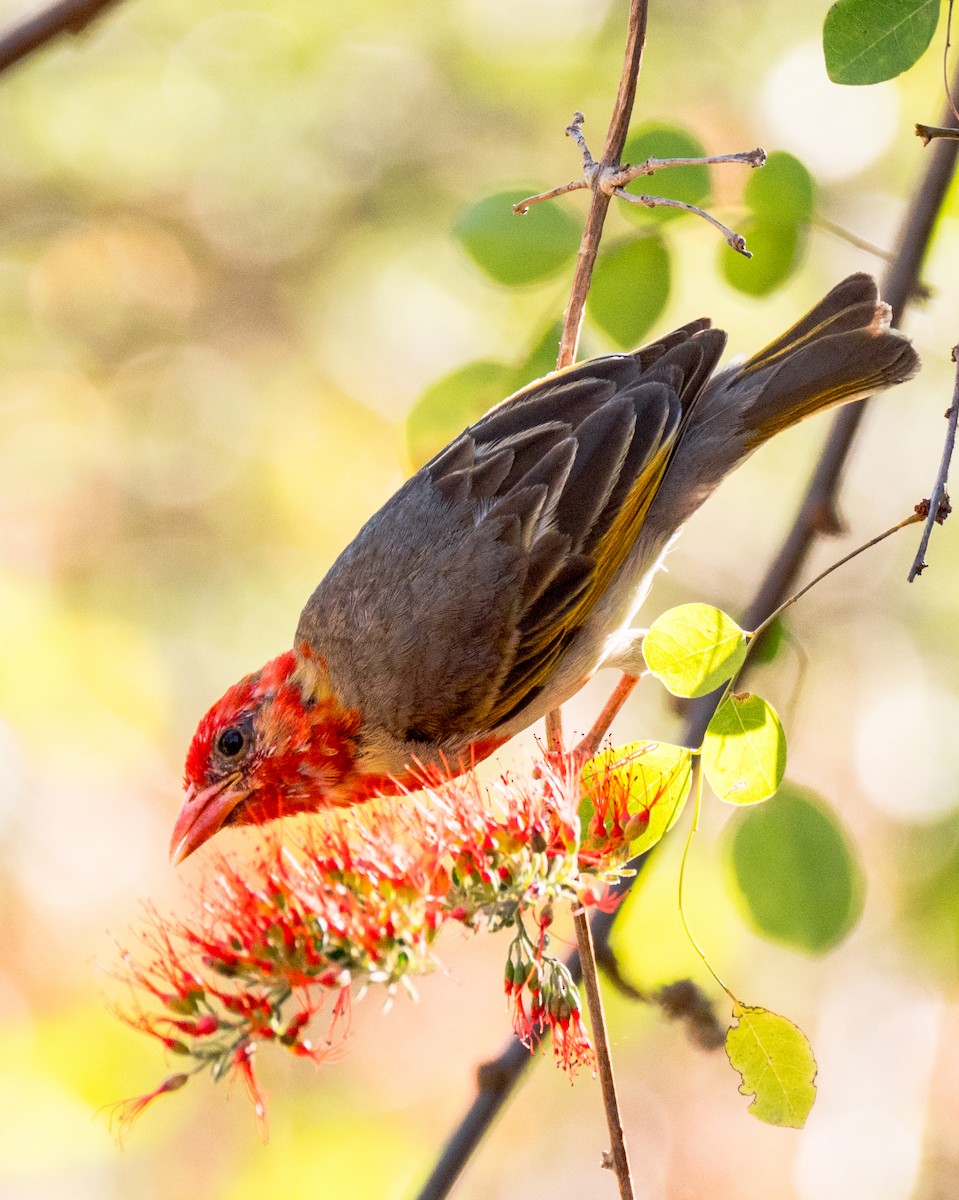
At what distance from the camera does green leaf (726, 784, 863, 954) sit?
2.74m

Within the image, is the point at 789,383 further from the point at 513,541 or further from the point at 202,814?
the point at 202,814

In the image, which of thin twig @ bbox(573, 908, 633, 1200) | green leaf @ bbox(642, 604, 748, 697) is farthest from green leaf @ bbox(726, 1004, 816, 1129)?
green leaf @ bbox(642, 604, 748, 697)

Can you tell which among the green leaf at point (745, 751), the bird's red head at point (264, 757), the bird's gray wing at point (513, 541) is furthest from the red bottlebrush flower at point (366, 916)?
the bird's red head at point (264, 757)

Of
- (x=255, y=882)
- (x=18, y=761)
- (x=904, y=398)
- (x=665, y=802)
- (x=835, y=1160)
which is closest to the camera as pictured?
(x=255, y=882)

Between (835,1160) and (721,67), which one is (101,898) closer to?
(835,1160)

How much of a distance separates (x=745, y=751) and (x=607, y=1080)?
61cm

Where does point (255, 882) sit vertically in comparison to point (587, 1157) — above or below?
above

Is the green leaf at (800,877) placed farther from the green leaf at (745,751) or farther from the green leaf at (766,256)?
the green leaf at (766,256)

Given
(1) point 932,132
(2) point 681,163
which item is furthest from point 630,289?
(1) point 932,132

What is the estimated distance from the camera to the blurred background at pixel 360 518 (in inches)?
183

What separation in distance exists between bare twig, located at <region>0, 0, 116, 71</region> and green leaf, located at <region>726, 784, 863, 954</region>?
7.15 ft

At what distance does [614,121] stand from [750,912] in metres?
1.71

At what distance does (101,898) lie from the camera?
17.5 ft

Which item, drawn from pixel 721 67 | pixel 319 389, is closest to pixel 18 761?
pixel 319 389
